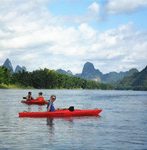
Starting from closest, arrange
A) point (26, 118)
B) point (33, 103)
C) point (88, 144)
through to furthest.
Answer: point (88, 144) < point (26, 118) < point (33, 103)

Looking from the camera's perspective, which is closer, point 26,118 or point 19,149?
point 19,149

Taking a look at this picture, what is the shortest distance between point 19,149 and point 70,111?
22.3 meters

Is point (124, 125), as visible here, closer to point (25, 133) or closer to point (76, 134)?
point (76, 134)

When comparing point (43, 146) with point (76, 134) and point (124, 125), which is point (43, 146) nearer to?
point (76, 134)

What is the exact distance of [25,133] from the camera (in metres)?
35.7

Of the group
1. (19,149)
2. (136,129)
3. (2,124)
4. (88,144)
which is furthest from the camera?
(2,124)

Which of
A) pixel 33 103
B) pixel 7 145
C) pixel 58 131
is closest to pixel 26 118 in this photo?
pixel 58 131

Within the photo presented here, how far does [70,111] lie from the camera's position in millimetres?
49781

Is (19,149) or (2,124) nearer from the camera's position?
(19,149)

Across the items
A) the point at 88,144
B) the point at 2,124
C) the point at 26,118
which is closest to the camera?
the point at 88,144

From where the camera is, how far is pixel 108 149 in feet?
92.7

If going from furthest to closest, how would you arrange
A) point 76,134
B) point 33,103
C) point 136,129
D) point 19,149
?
point 33,103 → point 136,129 → point 76,134 → point 19,149

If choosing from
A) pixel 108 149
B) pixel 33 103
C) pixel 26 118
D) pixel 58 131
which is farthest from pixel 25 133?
pixel 33 103

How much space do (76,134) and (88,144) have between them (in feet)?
17.5
